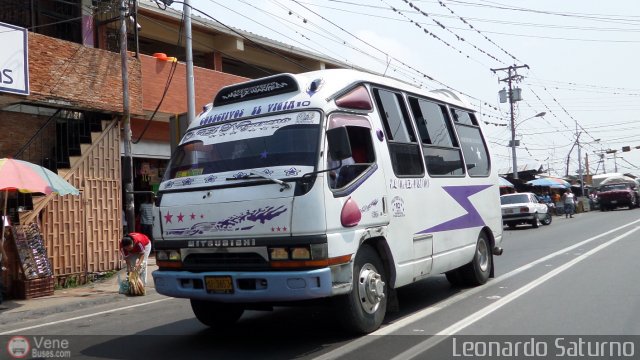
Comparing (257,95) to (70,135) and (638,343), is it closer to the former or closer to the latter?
(638,343)

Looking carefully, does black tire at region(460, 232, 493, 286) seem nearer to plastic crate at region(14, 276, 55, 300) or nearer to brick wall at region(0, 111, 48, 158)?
plastic crate at region(14, 276, 55, 300)

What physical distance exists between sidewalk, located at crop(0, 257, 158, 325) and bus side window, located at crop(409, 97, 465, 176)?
659 cm

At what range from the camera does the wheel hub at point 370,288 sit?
601 centimetres

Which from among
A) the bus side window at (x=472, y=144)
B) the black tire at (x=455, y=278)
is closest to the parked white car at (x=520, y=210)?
the bus side window at (x=472, y=144)

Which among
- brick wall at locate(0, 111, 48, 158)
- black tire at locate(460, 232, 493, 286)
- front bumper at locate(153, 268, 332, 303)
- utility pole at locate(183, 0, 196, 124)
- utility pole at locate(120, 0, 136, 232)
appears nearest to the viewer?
front bumper at locate(153, 268, 332, 303)

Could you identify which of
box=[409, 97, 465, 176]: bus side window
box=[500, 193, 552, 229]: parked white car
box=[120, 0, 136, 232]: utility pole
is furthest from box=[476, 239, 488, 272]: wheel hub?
box=[500, 193, 552, 229]: parked white car

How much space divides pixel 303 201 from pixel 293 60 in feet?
64.3

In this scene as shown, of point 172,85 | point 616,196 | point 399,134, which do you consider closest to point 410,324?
point 399,134

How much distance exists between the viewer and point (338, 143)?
5.88 m

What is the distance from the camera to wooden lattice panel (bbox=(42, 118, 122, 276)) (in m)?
12.5

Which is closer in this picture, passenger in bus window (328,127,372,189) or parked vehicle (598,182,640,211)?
passenger in bus window (328,127,372,189)

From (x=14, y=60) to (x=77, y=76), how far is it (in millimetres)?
1727

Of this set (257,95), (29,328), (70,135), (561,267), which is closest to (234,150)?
(257,95)

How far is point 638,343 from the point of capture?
567cm
